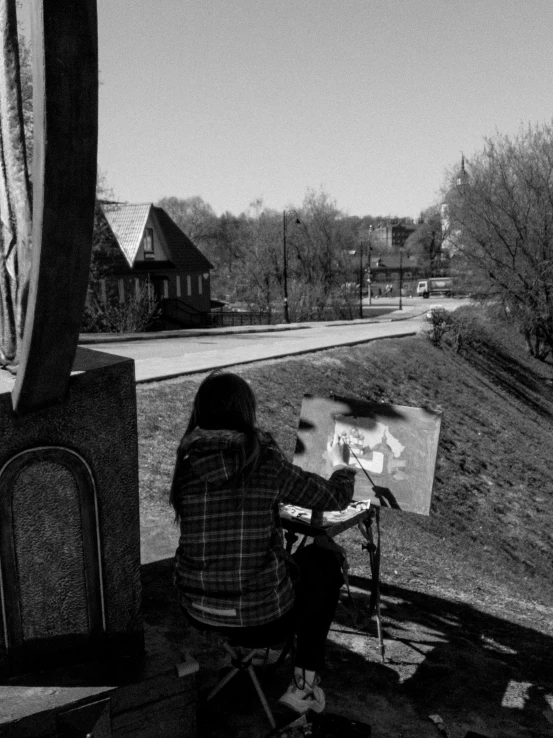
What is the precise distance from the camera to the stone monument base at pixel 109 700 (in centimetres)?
258

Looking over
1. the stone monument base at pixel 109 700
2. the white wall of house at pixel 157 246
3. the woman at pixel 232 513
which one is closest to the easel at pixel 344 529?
the woman at pixel 232 513

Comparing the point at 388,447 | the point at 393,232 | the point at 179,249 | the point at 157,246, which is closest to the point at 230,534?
the point at 388,447

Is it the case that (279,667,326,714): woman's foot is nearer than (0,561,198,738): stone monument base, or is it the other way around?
(0,561,198,738): stone monument base

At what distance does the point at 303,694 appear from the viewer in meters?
3.27

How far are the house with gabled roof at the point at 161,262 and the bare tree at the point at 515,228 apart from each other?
1709cm

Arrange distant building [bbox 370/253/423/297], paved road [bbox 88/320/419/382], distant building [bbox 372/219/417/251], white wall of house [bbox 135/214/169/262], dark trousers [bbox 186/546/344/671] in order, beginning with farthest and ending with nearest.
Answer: distant building [bbox 372/219/417/251], distant building [bbox 370/253/423/297], white wall of house [bbox 135/214/169/262], paved road [bbox 88/320/419/382], dark trousers [bbox 186/546/344/671]

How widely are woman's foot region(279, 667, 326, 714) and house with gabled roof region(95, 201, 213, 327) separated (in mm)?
34882

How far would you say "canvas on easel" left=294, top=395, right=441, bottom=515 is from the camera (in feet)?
14.2

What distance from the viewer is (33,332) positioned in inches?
97.9

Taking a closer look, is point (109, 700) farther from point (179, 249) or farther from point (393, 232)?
point (393, 232)

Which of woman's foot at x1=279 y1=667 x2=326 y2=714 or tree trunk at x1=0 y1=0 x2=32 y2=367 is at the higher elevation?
tree trunk at x1=0 y1=0 x2=32 y2=367

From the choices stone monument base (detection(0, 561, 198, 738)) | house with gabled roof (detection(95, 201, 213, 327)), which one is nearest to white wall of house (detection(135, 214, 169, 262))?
house with gabled roof (detection(95, 201, 213, 327))

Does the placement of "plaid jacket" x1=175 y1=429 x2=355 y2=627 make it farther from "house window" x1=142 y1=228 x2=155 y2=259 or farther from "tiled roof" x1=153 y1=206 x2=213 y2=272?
"tiled roof" x1=153 y1=206 x2=213 y2=272

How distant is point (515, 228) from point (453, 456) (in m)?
14.4
